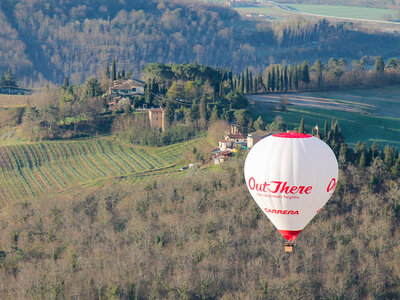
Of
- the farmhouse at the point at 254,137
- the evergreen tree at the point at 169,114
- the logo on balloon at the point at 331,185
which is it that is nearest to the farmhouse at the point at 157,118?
the evergreen tree at the point at 169,114

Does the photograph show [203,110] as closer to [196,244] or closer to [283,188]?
[196,244]

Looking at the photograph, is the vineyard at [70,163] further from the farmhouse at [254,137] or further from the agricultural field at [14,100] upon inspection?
the agricultural field at [14,100]

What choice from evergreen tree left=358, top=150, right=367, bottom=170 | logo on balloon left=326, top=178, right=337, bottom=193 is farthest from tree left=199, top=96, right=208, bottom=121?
logo on balloon left=326, top=178, right=337, bottom=193

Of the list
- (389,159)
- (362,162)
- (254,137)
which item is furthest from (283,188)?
(254,137)

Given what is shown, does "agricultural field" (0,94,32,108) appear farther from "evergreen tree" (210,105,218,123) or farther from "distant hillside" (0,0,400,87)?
"distant hillside" (0,0,400,87)

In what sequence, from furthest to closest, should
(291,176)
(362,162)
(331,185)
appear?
(362,162)
(331,185)
(291,176)

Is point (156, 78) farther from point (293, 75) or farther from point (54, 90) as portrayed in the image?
point (293, 75)

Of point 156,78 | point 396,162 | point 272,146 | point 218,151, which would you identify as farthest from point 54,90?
point 272,146
